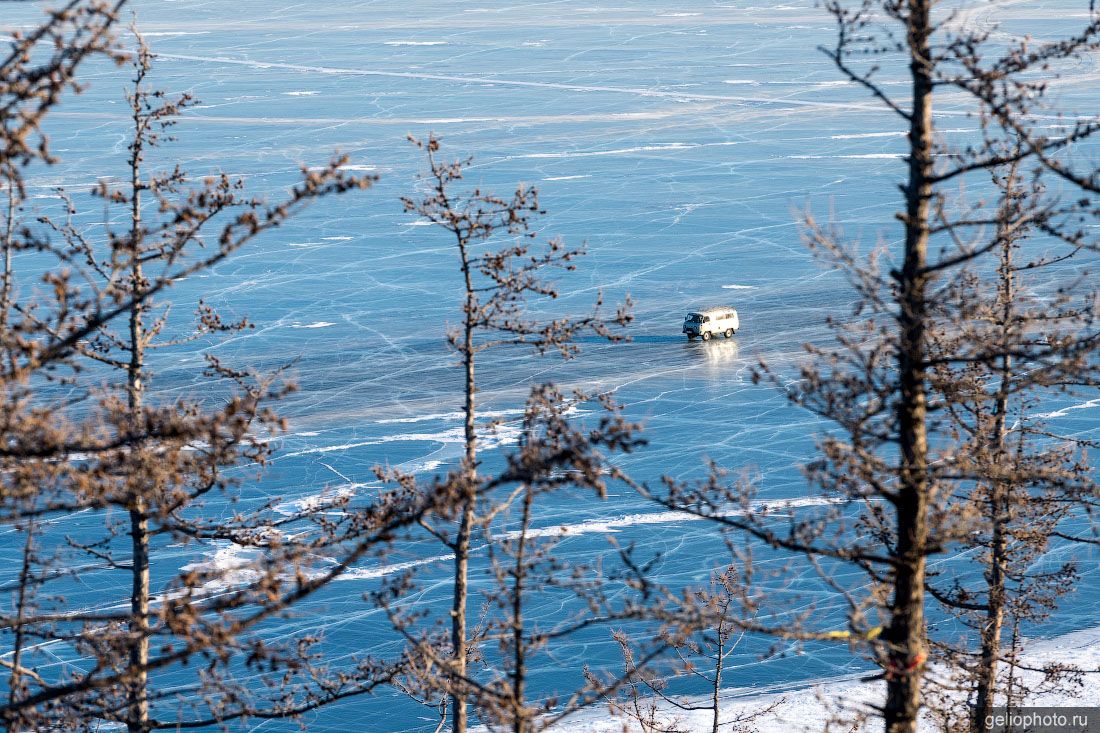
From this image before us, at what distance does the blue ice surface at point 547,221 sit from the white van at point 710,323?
479 mm

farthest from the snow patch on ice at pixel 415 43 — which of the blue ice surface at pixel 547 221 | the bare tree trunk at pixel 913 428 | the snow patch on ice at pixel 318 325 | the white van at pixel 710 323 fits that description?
the bare tree trunk at pixel 913 428

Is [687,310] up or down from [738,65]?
Result: down

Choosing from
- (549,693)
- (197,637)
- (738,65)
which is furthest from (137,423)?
(738,65)

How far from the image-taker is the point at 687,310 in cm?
4972

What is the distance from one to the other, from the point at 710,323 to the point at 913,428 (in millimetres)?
37207

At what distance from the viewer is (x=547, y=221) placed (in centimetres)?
6178

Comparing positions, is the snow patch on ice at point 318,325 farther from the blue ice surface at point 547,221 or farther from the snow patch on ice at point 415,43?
the snow patch on ice at point 415,43

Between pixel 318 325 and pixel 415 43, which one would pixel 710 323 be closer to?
pixel 318 325

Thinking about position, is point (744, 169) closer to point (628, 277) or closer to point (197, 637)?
point (628, 277)

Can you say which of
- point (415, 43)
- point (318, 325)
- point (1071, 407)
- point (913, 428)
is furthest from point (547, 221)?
point (415, 43)

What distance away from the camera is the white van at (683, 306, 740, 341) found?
152 feet

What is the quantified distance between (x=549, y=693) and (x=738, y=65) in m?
85.4

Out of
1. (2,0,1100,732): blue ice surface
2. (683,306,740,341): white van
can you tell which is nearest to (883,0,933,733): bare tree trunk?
(2,0,1100,732): blue ice surface

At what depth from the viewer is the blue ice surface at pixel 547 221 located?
33.8 meters
